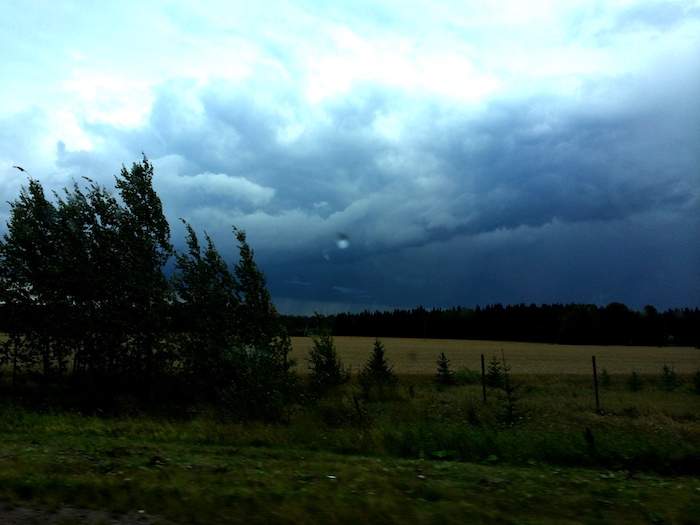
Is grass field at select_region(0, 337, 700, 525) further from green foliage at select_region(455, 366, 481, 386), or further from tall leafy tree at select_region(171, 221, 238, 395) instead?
green foliage at select_region(455, 366, 481, 386)

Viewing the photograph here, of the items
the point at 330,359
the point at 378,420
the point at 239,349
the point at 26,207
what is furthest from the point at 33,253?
the point at 378,420

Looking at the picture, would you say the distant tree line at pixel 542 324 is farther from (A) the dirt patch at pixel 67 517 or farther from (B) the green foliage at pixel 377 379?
(A) the dirt patch at pixel 67 517

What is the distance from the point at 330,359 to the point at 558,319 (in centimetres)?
10260

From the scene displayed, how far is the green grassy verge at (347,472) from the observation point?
6.16m

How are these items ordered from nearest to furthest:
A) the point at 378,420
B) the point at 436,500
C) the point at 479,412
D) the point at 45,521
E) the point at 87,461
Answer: the point at 45,521 → the point at 436,500 → the point at 87,461 → the point at 378,420 → the point at 479,412

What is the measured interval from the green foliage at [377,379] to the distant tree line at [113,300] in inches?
185

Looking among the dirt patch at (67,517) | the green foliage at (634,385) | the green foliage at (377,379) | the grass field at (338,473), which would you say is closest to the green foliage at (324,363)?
the green foliage at (377,379)

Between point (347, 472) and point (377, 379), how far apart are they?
643 inches

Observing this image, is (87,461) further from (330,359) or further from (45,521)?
(330,359)

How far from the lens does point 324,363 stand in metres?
23.2

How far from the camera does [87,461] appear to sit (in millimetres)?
8734

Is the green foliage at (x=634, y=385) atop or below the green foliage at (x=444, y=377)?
below

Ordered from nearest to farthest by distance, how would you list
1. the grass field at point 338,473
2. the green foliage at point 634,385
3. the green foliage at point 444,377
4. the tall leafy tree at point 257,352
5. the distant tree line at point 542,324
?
the grass field at point 338,473, the tall leafy tree at point 257,352, the green foliage at point 634,385, the green foliage at point 444,377, the distant tree line at point 542,324

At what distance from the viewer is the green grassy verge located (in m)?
6.16
